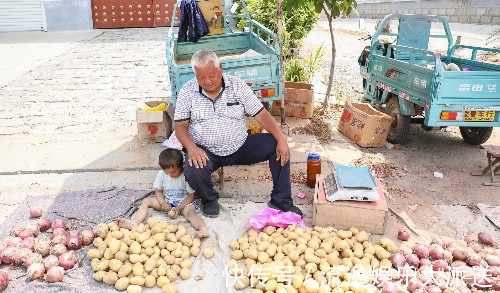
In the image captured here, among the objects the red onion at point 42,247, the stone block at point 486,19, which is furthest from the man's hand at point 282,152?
the stone block at point 486,19

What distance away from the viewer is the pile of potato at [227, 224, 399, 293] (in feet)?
9.61

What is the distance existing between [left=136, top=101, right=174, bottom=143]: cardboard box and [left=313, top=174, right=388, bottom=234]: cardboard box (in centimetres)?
277

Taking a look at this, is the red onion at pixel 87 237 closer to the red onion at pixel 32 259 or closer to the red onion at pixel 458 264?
the red onion at pixel 32 259

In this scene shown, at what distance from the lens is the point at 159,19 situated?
19.6 metres

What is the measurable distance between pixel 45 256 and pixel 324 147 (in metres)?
3.69

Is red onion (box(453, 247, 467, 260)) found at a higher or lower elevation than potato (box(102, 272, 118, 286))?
higher

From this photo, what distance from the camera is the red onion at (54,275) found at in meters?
3.04

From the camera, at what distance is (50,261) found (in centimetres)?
316

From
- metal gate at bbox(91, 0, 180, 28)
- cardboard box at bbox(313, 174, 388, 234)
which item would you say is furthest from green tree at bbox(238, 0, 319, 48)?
metal gate at bbox(91, 0, 180, 28)

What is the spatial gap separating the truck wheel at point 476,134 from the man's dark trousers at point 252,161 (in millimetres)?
3240

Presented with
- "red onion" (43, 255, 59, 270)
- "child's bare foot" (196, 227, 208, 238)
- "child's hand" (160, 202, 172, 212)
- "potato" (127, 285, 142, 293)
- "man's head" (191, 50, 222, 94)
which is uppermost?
"man's head" (191, 50, 222, 94)

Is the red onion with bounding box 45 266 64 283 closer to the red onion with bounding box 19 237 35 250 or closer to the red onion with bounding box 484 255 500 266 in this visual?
the red onion with bounding box 19 237 35 250

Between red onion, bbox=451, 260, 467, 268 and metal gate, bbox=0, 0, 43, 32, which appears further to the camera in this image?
metal gate, bbox=0, 0, 43, 32

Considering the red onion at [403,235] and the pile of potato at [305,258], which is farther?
the red onion at [403,235]
